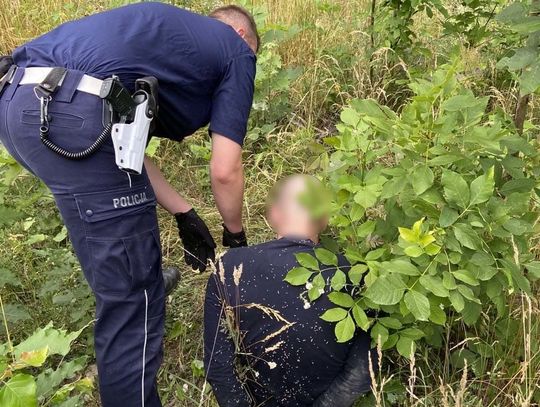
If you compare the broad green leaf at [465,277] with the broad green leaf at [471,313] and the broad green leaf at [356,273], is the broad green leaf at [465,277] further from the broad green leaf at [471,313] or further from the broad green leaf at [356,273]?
the broad green leaf at [356,273]

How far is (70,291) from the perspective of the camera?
2459 mm

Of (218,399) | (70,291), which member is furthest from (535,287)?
(70,291)

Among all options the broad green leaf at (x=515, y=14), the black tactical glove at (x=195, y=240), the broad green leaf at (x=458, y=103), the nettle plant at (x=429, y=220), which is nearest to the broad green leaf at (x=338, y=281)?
the nettle plant at (x=429, y=220)

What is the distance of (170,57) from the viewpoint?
78.7 inches

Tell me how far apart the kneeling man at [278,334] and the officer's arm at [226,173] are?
0.29 metres

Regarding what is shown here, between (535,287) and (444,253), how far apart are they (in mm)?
857

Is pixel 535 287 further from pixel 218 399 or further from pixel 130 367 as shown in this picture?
pixel 130 367

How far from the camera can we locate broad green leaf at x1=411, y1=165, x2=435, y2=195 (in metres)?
1.52

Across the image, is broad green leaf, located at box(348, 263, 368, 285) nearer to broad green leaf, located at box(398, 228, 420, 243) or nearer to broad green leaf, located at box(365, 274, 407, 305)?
broad green leaf, located at box(365, 274, 407, 305)

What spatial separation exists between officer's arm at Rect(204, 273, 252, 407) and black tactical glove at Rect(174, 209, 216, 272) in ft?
2.28

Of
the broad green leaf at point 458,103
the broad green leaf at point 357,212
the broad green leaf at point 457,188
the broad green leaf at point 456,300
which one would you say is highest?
the broad green leaf at point 458,103

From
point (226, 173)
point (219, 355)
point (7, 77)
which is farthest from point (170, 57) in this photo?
point (219, 355)

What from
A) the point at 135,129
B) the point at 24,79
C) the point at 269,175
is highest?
the point at 24,79

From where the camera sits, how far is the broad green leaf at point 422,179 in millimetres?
1521
